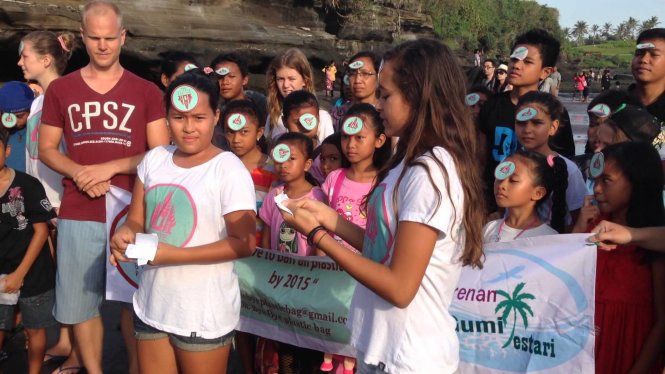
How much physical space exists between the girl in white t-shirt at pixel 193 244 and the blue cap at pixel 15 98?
2.68 metres

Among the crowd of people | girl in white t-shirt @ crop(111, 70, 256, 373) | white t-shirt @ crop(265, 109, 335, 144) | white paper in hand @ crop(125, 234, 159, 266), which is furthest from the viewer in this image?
white t-shirt @ crop(265, 109, 335, 144)

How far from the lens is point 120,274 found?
3.90 metres

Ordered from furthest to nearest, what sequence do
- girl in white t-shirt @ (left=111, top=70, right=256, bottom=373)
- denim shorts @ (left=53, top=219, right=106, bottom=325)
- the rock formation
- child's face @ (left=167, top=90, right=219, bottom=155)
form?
the rock formation, denim shorts @ (left=53, top=219, right=106, bottom=325), child's face @ (left=167, top=90, right=219, bottom=155), girl in white t-shirt @ (left=111, top=70, right=256, bottom=373)

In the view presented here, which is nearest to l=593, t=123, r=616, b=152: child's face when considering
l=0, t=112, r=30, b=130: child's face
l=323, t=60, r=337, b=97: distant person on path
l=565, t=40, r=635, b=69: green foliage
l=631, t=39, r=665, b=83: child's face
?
l=631, t=39, r=665, b=83: child's face

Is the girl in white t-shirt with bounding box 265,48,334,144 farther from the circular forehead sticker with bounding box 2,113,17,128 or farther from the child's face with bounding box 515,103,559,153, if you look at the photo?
the child's face with bounding box 515,103,559,153

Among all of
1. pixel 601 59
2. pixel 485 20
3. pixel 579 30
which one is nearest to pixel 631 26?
pixel 579 30

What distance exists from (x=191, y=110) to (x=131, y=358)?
191 centimetres

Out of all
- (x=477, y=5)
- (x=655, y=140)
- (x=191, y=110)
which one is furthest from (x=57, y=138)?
(x=477, y=5)

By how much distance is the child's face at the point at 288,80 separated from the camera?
5734 mm

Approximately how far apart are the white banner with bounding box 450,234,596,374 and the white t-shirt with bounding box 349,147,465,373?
3.71 feet

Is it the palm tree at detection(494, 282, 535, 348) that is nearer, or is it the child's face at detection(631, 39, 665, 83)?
the palm tree at detection(494, 282, 535, 348)

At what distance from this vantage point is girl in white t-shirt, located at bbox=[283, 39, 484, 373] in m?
2.07

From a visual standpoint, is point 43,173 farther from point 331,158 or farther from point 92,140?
point 331,158

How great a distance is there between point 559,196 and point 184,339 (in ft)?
7.74
